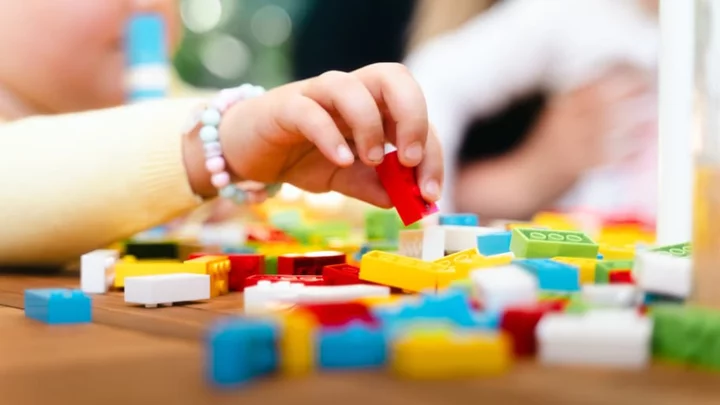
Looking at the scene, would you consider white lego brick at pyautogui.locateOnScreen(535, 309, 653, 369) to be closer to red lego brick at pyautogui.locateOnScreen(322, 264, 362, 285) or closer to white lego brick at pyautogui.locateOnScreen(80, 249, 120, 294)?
red lego brick at pyautogui.locateOnScreen(322, 264, 362, 285)

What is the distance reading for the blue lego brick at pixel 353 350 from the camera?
1.05 feet

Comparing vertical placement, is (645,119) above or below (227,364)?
above

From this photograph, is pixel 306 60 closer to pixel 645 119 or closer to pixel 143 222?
Result: pixel 645 119

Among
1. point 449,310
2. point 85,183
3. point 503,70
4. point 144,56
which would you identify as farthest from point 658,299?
point 503,70

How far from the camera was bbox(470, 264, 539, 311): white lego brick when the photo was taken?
39 cm

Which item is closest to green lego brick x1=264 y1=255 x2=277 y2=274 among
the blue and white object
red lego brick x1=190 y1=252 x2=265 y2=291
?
red lego brick x1=190 y1=252 x2=265 y2=291

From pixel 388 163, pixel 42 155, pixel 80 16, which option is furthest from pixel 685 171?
pixel 80 16

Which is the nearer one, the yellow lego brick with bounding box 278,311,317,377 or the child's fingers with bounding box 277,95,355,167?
the yellow lego brick with bounding box 278,311,317,377

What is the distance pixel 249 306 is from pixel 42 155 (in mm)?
484

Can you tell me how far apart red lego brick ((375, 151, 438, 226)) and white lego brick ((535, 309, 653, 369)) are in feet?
1.02

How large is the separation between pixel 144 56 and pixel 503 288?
1.02 m

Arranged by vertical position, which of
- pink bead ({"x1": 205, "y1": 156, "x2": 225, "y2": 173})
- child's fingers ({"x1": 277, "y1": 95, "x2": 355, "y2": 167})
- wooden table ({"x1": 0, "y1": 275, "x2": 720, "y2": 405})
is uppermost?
child's fingers ({"x1": 277, "y1": 95, "x2": 355, "y2": 167})

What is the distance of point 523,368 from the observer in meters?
0.33

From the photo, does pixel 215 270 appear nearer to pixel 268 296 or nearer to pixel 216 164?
pixel 268 296
